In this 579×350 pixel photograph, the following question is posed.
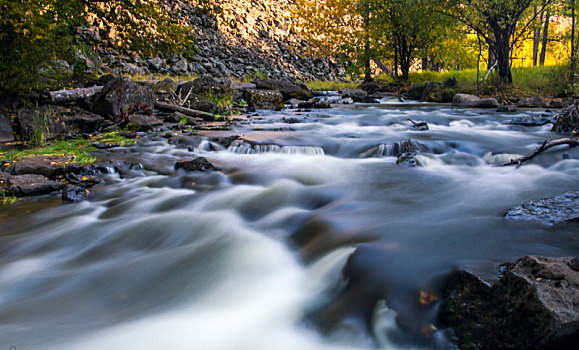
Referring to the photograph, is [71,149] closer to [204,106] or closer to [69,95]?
[69,95]

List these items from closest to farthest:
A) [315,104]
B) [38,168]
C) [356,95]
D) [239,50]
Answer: [38,168] → [315,104] → [356,95] → [239,50]

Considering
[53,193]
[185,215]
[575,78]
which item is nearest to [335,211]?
[185,215]

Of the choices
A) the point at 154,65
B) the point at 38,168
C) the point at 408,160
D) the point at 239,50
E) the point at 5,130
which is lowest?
the point at 408,160

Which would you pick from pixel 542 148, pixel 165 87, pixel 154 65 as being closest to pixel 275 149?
pixel 542 148

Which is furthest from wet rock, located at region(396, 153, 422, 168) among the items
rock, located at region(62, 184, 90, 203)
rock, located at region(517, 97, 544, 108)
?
rock, located at region(517, 97, 544, 108)

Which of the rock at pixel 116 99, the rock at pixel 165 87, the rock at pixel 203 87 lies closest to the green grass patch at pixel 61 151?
the rock at pixel 116 99

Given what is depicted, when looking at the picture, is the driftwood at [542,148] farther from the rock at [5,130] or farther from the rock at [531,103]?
Answer: the rock at [531,103]

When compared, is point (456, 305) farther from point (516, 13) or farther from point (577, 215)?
point (516, 13)

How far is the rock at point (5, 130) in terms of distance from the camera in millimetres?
6104

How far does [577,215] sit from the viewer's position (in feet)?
8.39

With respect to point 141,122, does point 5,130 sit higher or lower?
higher

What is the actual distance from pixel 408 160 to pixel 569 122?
4061 millimetres

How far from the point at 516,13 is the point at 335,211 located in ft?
43.6

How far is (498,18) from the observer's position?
13.1 meters
